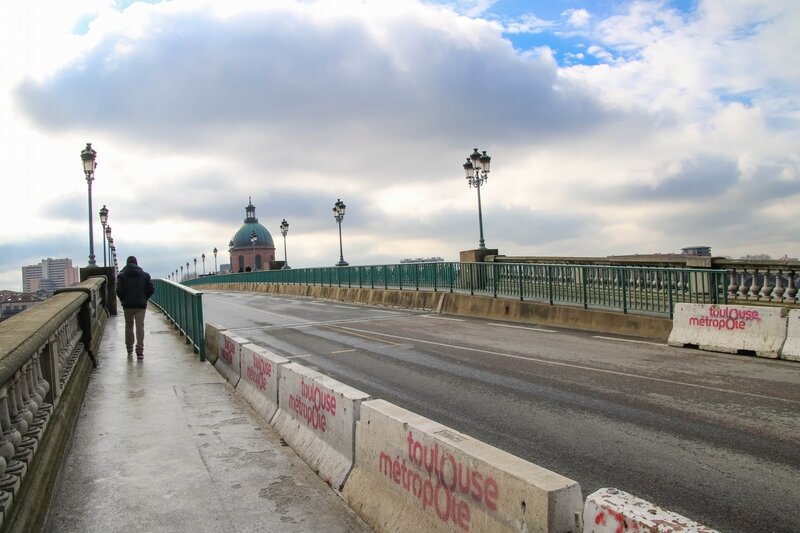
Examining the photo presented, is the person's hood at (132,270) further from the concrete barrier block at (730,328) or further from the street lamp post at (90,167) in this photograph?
the street lamp post at (90,167)

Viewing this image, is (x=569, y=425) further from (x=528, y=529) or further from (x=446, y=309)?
(x=446, y=309)

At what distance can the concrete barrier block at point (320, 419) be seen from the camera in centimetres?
505

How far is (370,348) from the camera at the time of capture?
42.5 feet

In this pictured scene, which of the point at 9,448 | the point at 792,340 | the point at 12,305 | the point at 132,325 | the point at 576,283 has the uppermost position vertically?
the point at 12,305

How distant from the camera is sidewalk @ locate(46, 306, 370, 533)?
4461mm

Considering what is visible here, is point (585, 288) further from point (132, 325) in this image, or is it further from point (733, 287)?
point (132, 325)

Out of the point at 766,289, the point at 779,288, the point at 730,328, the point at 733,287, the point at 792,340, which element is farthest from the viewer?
the point at 733,287

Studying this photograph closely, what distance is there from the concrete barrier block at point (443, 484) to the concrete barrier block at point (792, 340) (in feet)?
29.1

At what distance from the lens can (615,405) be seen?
748cm

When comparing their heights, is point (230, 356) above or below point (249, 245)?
below

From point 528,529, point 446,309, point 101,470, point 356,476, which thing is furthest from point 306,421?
point 446,309

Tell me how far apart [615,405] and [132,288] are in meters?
9.34

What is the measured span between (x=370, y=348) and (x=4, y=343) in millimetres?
8933

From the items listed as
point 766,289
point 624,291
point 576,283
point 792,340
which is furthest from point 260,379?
point 766,289
